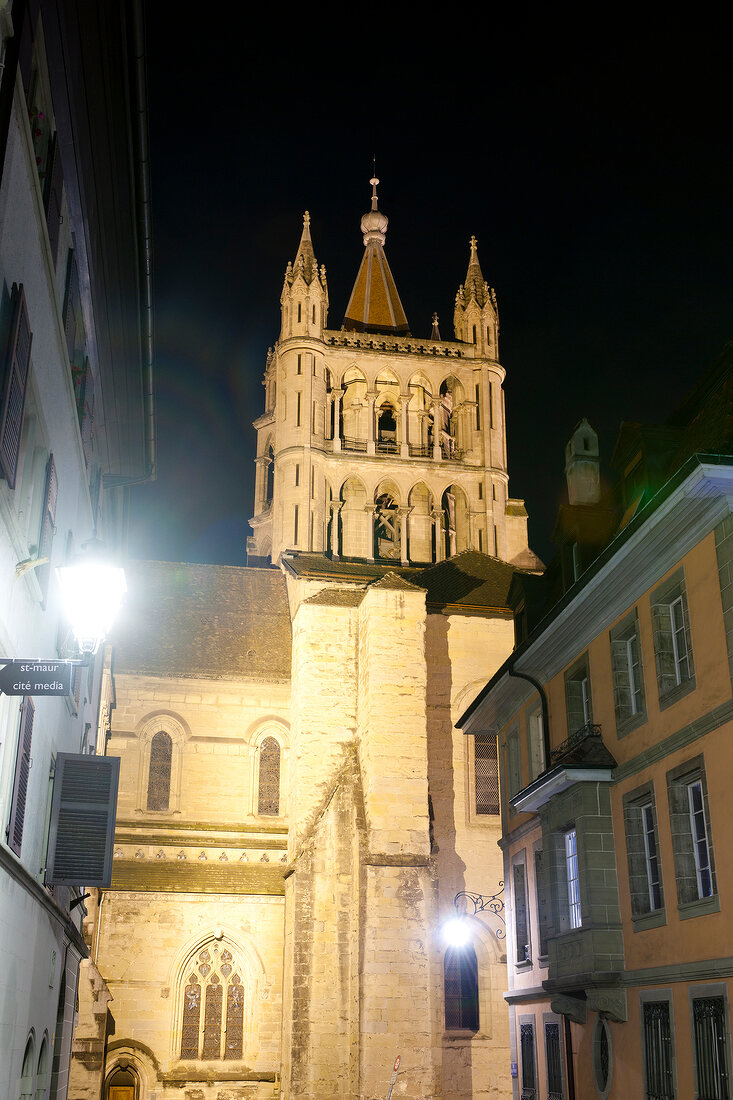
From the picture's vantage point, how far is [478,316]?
154 feet

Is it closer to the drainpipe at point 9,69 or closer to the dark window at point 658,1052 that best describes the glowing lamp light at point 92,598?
the drainpipe at point 9,69

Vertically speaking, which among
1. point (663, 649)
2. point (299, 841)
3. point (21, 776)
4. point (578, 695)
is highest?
Result: point (578, 695)

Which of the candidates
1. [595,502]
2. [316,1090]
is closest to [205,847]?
[316,1090]

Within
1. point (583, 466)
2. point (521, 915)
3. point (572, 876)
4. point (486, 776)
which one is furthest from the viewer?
point (486, 776)

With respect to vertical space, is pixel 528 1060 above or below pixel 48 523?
below

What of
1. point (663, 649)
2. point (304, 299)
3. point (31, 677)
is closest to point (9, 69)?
point (31, 677)

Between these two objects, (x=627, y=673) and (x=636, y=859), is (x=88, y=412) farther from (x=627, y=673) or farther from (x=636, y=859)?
(x=636, y=859)

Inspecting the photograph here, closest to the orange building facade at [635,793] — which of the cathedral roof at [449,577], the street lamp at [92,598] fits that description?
the street lamp at [92,598]

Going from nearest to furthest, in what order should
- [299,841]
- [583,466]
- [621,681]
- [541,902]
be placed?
[621,681]
[541,902]
[583,466]
[299,841]

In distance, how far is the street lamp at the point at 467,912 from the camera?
23203mm

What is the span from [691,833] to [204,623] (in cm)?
2042

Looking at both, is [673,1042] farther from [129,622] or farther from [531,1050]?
[129,622]

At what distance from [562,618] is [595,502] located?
331cm

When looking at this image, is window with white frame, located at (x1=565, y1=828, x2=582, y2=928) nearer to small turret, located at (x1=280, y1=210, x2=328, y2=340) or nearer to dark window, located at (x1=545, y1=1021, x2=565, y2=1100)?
dark window, located at (x1=545, y1=1021, x2=565, y2=1100)
